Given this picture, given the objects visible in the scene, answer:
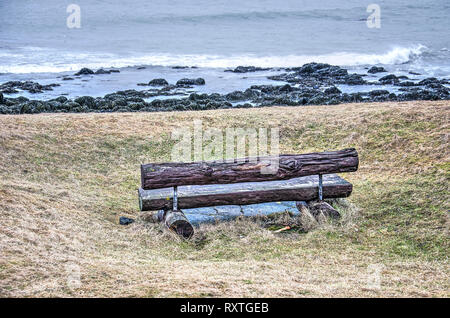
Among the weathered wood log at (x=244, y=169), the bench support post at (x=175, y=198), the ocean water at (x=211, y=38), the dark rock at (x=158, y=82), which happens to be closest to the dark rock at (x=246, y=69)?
the ocean water at (x=211, y=38)

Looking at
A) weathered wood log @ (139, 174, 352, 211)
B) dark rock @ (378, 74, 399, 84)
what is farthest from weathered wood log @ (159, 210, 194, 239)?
dark rock @ (378, 74, 399, 84)

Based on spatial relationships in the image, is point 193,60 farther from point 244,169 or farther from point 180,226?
point 180,226

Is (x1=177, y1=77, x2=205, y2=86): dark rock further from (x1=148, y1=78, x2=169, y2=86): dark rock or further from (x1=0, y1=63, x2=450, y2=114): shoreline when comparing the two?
(x1=148, y1=78, x2=169, y2=86): dark rock

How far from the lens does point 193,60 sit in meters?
35.7

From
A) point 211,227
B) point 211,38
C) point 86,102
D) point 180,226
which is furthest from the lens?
point 211,38

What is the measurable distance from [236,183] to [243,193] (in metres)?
0.21

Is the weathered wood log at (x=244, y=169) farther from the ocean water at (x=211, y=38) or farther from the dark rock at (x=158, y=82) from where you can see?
→ the dark rock at (x=158, y=82)

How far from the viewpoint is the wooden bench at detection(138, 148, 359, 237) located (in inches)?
300

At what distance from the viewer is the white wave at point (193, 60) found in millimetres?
33031

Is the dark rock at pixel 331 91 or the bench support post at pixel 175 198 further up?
the bench support post at pixel 175 198

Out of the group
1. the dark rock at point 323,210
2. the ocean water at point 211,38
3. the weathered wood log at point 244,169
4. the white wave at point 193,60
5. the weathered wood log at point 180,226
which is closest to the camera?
the weathered wood log at point 180,226

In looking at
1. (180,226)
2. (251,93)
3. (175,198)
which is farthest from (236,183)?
(251,93)

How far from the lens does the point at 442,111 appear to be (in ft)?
41.2
